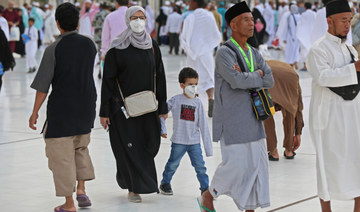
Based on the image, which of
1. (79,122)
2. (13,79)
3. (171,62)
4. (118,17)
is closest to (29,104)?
(118,17)

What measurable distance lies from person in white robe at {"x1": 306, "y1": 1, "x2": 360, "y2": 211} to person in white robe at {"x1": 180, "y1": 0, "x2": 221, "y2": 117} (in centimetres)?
624

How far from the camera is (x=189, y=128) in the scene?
6.54 m

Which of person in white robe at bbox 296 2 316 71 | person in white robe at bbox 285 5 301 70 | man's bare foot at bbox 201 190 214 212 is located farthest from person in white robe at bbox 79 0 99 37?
man's bare foot at bbox 201 190 214 212

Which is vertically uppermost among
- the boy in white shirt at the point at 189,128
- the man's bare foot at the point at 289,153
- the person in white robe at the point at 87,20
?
the boy in white shirt at the point at 189,128

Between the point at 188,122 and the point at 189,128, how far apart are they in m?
0.06

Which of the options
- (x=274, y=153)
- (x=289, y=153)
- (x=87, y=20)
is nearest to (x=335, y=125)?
(x=274, y=153)

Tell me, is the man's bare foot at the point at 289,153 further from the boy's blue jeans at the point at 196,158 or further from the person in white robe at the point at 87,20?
the person in white robe at the point at 87,20

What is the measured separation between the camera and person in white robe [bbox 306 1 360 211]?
5355 mm

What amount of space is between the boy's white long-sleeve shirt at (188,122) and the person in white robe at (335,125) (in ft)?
4.44

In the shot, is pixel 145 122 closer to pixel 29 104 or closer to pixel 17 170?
pixel 17 170

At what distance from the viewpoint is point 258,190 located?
535 centimetres

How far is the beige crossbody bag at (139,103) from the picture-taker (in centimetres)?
619

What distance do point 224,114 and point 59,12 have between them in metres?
1.55

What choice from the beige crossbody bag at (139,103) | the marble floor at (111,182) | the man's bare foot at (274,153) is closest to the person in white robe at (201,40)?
the marble floor at (111,182)
